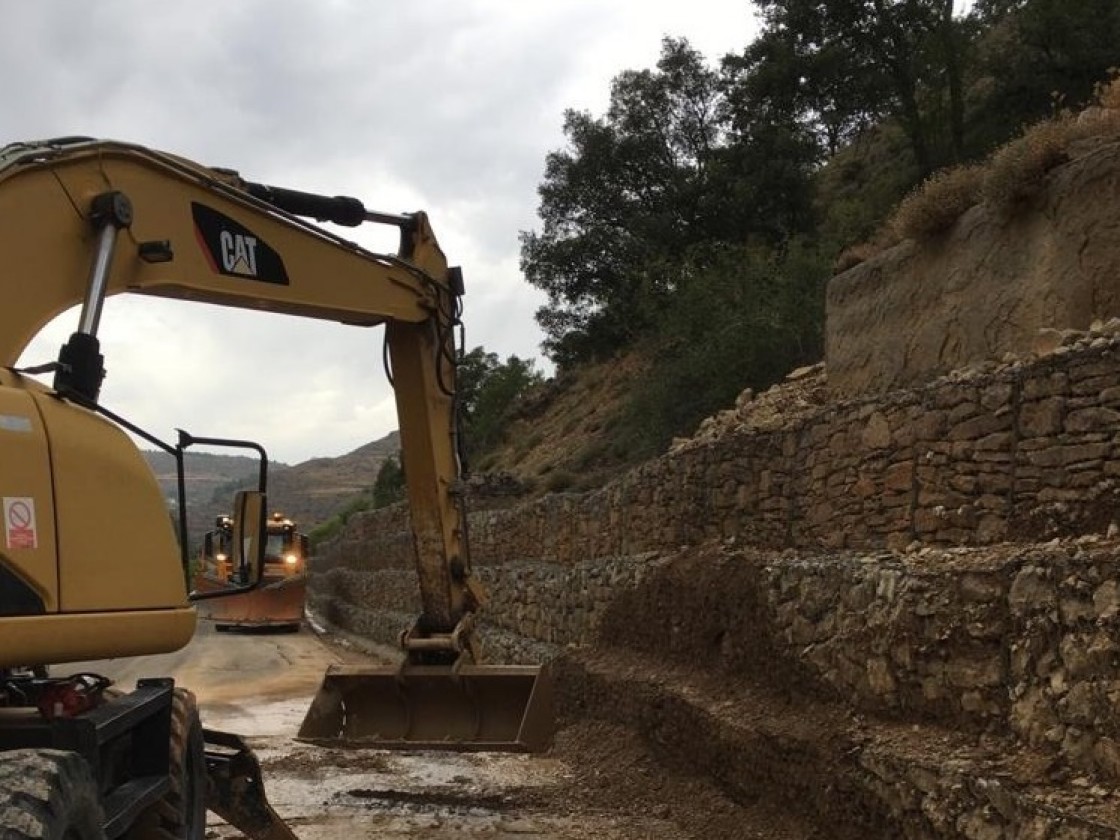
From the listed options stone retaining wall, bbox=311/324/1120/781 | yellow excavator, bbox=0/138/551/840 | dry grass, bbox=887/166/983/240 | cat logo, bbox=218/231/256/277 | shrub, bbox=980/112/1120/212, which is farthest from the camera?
dry grass, bbox=887/166/983/240

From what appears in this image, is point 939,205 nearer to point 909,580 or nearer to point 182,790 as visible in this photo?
point 909,580

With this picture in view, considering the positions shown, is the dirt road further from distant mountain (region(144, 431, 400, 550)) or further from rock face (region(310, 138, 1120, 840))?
distant mountain (region(144, 431, 400, 550))

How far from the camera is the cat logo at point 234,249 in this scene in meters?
6.36

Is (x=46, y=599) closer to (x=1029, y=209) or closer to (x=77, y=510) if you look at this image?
(x=77, y=510)

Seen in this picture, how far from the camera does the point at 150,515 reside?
14.1 feet

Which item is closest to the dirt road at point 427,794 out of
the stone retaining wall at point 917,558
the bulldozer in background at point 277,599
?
the stone retaining wall at point 917,558

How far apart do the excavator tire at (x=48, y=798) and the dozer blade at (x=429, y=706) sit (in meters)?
4.59

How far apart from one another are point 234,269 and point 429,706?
3.85 m

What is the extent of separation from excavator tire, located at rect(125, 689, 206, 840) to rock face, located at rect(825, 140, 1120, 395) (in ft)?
25.8

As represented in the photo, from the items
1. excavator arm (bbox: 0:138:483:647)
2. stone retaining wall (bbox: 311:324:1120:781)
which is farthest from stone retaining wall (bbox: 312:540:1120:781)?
excavator arm (bbox: 0:138:483:647)

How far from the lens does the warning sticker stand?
3.56 meters

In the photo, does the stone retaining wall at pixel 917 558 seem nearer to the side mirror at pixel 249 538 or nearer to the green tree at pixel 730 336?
the side mirror at pixel 249 538

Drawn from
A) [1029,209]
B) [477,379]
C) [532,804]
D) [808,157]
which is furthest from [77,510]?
[477,379]

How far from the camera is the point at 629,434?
24.8m
